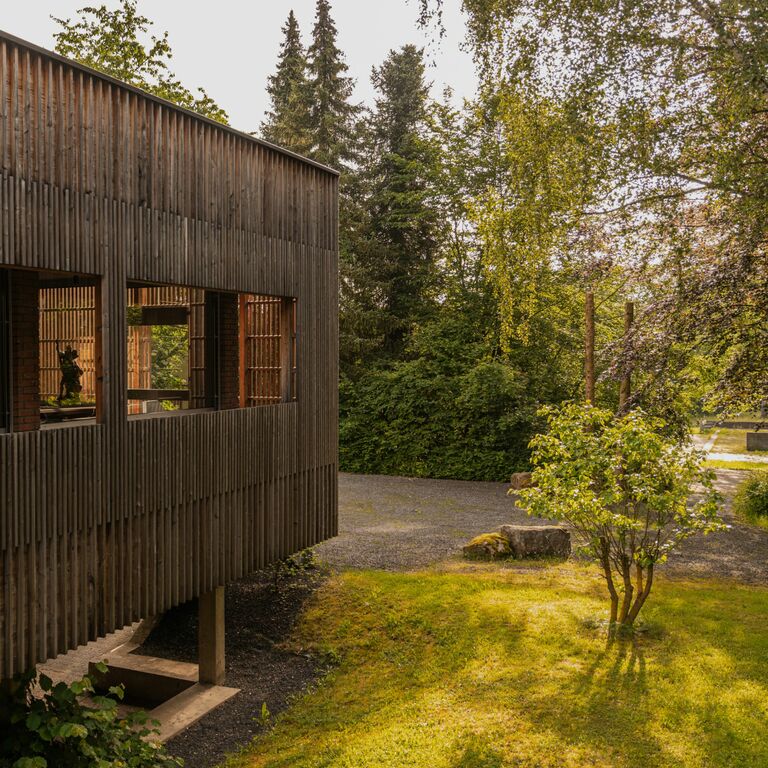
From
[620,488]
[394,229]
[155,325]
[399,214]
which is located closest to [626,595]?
[620,488]

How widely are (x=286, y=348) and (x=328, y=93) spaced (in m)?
17.5

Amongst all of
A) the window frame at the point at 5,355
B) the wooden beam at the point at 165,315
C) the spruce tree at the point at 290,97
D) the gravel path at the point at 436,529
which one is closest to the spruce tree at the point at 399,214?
the spruce tree at the point at 290,97

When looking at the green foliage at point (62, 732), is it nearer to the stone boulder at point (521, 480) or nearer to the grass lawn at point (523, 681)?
the grass lawn at point (523, 681)

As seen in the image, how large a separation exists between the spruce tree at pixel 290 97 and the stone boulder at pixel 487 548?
15.2 m

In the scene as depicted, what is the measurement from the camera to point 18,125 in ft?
15.6

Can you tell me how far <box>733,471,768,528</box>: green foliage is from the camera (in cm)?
1412

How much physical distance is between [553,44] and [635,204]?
2.08 metres

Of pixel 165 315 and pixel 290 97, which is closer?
pixel 165 315

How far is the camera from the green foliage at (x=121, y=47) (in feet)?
59.5

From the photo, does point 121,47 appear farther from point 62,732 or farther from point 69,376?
point 62,732

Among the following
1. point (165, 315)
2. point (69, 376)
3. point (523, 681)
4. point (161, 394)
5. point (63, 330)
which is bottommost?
point (523, 681)

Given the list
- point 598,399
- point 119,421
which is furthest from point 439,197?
point 119,421

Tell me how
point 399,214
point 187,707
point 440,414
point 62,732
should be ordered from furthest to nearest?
point 399,214 → point 440,414 → point 187,707 → point 62,732

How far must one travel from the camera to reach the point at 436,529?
13492 mm
